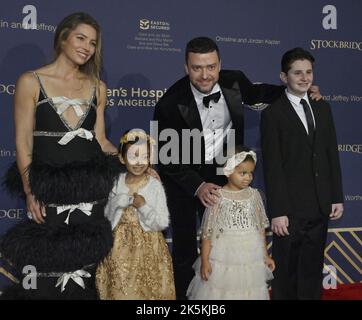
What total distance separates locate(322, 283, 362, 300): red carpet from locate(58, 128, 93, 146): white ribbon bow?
242 centimetres

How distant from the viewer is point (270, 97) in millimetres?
3969

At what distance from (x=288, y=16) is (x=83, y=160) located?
255cm

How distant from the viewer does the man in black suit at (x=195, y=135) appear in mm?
3568

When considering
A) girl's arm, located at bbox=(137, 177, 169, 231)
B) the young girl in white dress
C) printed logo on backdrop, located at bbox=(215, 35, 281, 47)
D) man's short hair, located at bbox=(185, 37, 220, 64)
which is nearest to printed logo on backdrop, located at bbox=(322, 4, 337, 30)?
printed logo on backdrop, located at bbox=(215, 35, 281, 47)

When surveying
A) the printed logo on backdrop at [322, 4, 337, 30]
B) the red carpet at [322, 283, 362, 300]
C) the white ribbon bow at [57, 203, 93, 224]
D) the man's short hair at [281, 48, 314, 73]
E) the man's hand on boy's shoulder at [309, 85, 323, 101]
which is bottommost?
the red carpet at [322, 283, 362, 300]

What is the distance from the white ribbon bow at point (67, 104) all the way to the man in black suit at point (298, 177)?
122 centimetres

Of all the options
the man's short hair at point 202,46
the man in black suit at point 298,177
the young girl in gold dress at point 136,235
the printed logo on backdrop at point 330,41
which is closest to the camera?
the young girl in gold dress at point 136,235

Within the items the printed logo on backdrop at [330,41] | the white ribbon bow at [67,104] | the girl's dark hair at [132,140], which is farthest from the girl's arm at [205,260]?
the printed logo on backdrop at [330,41]

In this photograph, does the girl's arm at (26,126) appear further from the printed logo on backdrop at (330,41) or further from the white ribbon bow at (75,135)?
the printed logo on backdrop at (330,41)

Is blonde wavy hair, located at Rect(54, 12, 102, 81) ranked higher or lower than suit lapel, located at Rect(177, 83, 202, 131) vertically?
higher

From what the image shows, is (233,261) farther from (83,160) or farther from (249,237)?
(83,160)

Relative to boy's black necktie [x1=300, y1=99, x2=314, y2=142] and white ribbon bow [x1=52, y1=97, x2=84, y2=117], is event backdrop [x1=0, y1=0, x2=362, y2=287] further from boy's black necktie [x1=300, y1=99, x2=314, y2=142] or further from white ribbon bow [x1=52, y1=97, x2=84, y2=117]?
white ribbon bow [x1=52, y1=97, x2=84, y2=117]

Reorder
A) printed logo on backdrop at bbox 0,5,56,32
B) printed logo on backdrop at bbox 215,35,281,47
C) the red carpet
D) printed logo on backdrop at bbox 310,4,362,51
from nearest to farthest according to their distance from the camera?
printed logo on backdrop at bbox 0,5,56,32
the red carpet
printed logo on backdrop at bbox 215,35,281,47
printed logo on backdrop at bbox 310,4,362,51

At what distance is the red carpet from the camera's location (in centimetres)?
451
